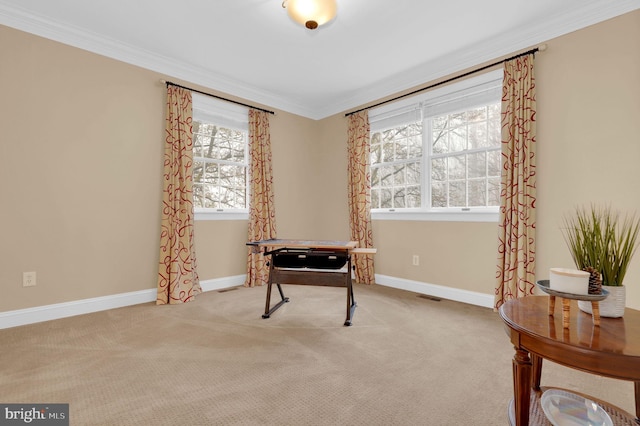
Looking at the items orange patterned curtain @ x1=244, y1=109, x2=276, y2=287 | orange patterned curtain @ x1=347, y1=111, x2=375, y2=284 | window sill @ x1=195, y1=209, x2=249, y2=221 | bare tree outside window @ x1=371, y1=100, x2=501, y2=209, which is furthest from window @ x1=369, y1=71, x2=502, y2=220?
window sill @ x1=195, y1=209, x2=249, y2=221

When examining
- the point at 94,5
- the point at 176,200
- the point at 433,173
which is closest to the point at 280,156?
the point at 176,200

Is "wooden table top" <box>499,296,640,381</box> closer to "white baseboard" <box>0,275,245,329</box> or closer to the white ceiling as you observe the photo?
the white ceiling

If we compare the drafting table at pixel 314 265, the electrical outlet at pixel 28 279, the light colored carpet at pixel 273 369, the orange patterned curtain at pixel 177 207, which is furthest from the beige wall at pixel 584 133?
the electrical outlet at pixel 28 279

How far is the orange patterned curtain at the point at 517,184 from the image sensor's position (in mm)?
2771

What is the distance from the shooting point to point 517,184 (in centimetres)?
284

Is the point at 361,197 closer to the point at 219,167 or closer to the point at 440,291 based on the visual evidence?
the point at 440,291

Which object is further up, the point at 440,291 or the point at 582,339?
the point at 582,339

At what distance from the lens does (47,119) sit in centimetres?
275

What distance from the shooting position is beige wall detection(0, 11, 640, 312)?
245cm

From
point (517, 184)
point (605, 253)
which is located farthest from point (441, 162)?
point (605, 253)

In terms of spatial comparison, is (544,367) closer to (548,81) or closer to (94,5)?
(548,81)

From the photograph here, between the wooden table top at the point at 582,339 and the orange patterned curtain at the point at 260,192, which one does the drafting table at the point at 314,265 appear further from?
the wooden table top at the point at 582,339

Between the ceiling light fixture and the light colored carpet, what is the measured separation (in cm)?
239

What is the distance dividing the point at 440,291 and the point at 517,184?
144 centimetres
